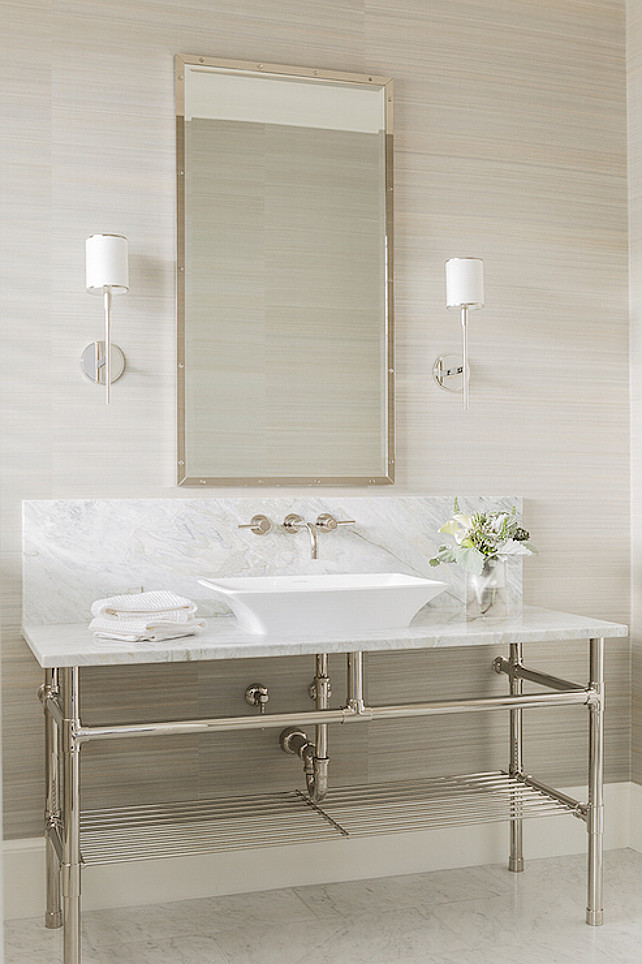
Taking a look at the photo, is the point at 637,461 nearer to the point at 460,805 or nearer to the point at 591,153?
the point at 591,153

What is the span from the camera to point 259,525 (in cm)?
271

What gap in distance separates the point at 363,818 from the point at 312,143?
1.88 meters

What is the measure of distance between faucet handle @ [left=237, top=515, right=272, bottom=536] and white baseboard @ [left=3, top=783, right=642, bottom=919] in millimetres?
923

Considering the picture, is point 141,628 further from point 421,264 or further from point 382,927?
point 421,264

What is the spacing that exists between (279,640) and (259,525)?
557mm

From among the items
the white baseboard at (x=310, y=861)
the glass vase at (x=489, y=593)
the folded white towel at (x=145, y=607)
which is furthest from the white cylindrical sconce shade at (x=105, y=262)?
the white baseboard at (x=310, y=861)

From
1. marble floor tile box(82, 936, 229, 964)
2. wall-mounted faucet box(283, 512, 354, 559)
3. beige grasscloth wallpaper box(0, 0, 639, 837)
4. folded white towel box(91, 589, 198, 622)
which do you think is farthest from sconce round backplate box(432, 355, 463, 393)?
marble floor tile box(82, 936, 229, 964)

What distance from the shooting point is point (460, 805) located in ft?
8.41

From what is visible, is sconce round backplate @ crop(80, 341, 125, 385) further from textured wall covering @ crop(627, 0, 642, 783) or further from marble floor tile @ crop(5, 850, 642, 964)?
textured wall covering @ crop(627, 0, 642, 783)

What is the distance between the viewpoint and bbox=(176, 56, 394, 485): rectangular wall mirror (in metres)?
2.70

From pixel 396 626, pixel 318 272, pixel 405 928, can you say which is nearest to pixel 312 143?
pixel 318 272

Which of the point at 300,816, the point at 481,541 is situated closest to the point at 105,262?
the point at 481,541

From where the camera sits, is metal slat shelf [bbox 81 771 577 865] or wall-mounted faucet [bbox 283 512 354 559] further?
wall-mounted faucet [bbox 283 512 354 559]

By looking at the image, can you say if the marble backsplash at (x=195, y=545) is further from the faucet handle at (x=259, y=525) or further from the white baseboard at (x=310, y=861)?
the white baseboard at (x=310, y=861)
